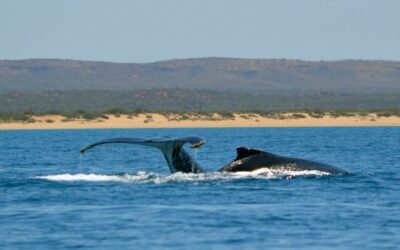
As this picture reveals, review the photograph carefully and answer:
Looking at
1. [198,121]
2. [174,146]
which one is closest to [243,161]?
[174,146]

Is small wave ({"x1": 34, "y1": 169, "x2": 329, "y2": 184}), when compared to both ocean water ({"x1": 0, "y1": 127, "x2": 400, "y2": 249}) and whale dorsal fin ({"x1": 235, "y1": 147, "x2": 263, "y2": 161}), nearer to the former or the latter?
ocean water ({"x1": 0, "y1": 127, "x2": 400, "y2": 249})

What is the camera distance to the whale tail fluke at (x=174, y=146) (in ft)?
74.6

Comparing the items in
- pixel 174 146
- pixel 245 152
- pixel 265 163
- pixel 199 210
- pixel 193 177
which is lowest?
pixel 199 210

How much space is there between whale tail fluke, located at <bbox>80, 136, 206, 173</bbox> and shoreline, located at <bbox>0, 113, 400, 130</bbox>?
195 feet

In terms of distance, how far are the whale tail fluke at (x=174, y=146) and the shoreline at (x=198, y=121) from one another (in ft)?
195

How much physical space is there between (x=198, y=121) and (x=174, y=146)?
6722 cm

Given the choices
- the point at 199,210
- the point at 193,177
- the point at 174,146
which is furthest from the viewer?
the point at 193,177

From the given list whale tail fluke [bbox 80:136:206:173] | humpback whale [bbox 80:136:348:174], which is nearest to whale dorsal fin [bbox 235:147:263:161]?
humpback whale [bbox 80:136:348:174]

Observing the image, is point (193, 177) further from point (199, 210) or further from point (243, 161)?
point (199, 210)

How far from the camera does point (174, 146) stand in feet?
78.4

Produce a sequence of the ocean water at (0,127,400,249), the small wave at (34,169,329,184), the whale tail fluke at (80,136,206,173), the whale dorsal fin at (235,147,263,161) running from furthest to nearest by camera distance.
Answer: the small wave at (34,169,329,184) < the whale dorsal fin at (235,147,263,161) < the whale tail fluke at (80,136,206,173) < the ocean water at (0,127,400,249)

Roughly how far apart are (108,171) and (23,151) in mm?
14707

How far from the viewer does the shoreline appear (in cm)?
8731

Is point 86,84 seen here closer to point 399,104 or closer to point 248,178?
point 399,104
